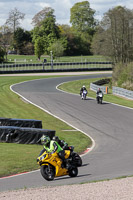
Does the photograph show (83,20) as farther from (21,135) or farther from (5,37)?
(21,135)

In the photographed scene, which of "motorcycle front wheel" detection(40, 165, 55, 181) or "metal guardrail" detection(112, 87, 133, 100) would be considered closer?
"motorcycle front wheel" detection(40, 165, 55, 181)

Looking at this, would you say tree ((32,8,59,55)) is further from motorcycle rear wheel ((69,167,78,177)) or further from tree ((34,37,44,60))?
motorcycle rear wheel ((69,167,78,177))

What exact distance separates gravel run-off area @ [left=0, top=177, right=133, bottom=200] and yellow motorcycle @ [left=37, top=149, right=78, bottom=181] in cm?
111

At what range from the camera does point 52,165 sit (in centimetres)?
1376

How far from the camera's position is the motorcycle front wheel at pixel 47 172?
1371 centimetres

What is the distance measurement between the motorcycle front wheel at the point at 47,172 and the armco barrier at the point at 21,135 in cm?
768

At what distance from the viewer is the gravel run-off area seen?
11438mm

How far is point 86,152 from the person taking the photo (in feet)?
64.9

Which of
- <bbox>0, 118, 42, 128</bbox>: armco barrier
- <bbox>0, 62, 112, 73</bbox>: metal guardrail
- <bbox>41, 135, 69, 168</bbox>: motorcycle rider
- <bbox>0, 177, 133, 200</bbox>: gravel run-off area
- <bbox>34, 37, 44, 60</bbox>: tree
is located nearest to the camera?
<bbox>0, 177, 133, 200</bbox>: gravel run-off area

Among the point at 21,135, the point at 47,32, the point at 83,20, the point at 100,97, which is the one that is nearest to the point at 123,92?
the point at 100,97

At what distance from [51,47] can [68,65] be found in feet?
85.9

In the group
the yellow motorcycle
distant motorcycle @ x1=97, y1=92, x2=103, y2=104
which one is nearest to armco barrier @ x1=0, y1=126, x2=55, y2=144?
the yellow motorcycle

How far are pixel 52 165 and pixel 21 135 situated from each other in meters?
8.37

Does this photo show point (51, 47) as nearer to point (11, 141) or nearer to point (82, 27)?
point (82, 27)
